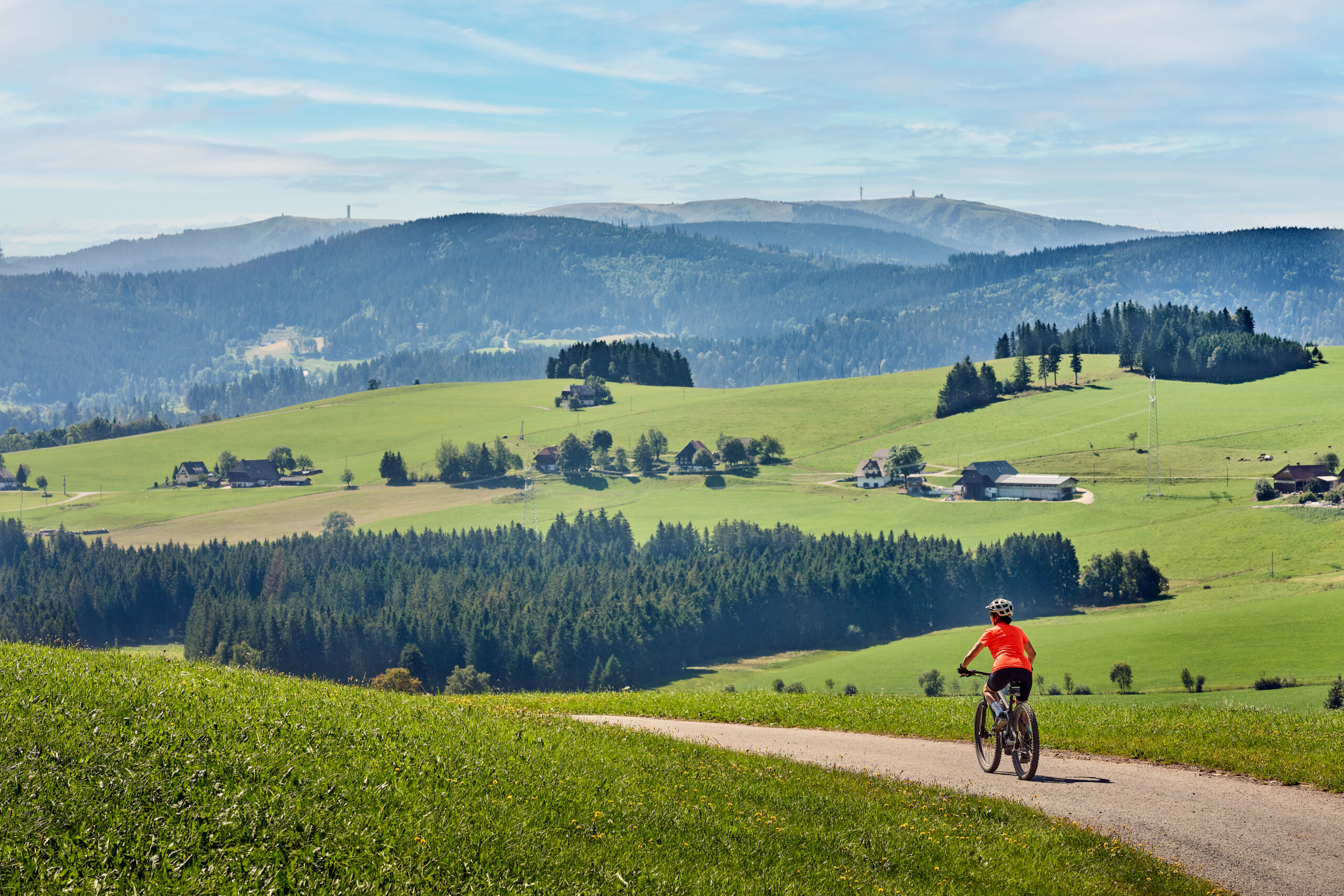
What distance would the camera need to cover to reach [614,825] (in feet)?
44.6

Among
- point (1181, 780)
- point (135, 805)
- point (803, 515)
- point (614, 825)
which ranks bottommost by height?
point (803, 515)

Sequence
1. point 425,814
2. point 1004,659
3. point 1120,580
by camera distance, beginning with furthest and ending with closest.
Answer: point 1120,580, point 1004,659, point 425,814

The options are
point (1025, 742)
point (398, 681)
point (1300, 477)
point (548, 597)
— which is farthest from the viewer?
point (548, 597)

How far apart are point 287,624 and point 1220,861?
145 m

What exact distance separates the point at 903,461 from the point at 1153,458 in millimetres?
41680

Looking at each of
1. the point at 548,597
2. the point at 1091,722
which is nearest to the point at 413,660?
the point at 548,597

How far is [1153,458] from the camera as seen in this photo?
174875mm

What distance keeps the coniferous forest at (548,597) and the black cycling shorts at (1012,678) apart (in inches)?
4602

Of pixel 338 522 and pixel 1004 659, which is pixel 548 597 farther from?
pixel 1004 659

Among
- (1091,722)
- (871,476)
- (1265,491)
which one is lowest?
(1265,491)

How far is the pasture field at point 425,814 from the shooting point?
1122 centimetres

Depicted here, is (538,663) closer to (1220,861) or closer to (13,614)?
(13,614)

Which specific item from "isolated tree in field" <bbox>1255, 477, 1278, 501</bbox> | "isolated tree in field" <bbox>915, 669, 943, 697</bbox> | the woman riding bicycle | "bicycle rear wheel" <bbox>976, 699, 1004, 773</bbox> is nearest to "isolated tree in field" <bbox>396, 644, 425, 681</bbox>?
"isolated tree in field" <bbox>915, 669, 943, 697</bbox>

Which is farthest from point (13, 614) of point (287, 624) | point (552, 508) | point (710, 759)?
point (710, 759)
